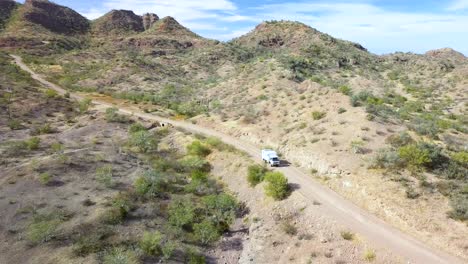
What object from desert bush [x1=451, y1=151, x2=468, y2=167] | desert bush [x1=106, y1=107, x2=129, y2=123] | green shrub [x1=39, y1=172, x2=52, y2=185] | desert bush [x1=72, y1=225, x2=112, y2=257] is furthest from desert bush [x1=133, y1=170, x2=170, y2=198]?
desert bush [x1=451, y1=151, x2=468, y2=167]

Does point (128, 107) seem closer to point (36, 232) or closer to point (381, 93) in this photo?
point (36, 232)

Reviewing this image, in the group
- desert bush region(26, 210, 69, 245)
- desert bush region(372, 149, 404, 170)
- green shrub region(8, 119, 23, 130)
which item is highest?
desert bush region(372, 149, 404, 170)

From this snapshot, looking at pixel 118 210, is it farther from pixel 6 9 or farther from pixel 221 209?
pixel 6 9

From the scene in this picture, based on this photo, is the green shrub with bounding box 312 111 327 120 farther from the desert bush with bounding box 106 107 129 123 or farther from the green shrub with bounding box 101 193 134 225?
the desert bush with bounding box 106 107 129 123

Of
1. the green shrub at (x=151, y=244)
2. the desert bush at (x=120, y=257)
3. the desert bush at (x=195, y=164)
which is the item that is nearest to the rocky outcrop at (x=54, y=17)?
the desert bush at (x=195, y=164)

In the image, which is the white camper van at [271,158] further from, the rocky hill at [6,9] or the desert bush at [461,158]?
the rocky hill at [6,9]

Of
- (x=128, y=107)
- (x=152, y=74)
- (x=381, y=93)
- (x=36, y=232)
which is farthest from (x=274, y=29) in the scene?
(x=36, y=232)
